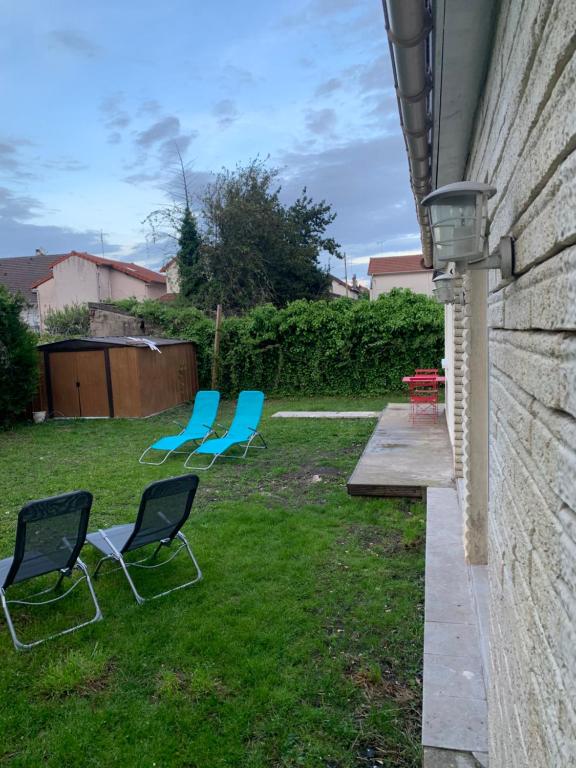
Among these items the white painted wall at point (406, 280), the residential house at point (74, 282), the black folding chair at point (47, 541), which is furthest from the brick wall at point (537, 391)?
the white painted wall at point (406, 280)

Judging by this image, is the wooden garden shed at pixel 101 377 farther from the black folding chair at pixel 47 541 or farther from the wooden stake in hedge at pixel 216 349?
the black folding chair at pixel 47 541

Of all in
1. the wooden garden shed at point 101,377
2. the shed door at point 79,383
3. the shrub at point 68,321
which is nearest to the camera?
the wooden garden shed at point 101,377

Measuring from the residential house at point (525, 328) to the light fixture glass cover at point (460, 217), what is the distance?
0.25 ft

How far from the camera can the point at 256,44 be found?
5.18 m

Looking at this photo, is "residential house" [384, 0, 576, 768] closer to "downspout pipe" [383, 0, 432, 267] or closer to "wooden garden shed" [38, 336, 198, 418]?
"downspout pipe" [383, 0, 432, 267]

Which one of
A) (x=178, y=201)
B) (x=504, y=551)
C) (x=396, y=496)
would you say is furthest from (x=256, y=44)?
(x=178, y=201)

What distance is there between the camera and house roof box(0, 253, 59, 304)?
34.4 m

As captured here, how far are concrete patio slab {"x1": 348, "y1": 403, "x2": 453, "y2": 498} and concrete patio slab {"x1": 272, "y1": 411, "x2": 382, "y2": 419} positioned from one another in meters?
1.56

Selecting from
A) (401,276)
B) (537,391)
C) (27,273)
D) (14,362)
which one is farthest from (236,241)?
(537,391)

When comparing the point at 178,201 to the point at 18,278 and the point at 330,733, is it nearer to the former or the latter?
the point at 18,278

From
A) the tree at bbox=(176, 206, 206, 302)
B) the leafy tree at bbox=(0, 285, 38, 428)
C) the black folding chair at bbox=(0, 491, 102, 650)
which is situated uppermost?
the tree at bbox=(176, 206, 206, 302)

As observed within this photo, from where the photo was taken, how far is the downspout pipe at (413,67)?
1899 millimetres

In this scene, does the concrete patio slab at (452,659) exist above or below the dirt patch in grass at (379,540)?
above

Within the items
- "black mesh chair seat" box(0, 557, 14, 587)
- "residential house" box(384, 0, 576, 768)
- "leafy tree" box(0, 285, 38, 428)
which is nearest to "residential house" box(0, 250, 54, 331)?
"leafy tree" box(0, 285, 38, 428)
